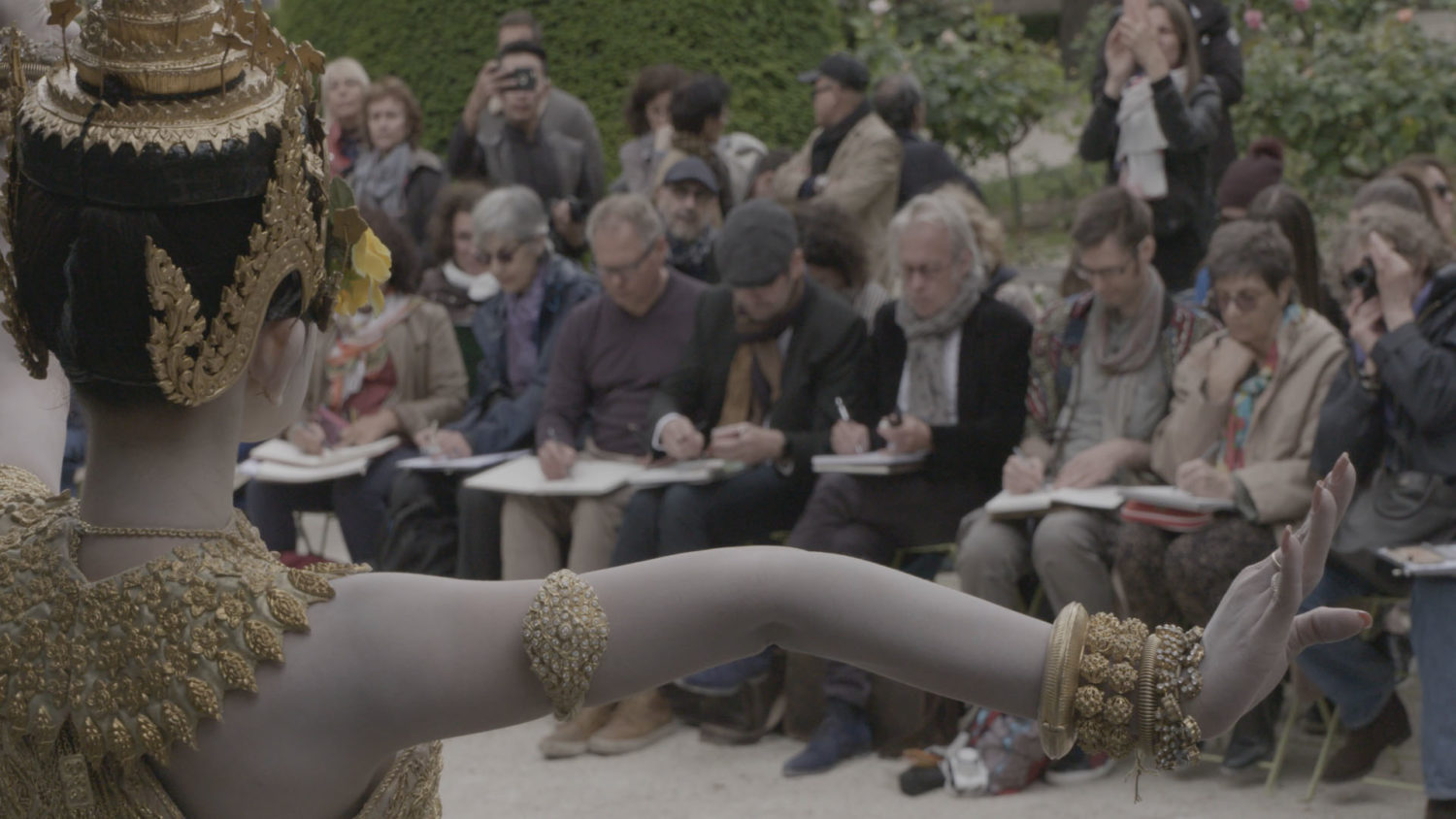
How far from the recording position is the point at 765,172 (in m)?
8.90

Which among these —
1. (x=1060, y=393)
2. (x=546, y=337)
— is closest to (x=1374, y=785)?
(x=1060, y=393)

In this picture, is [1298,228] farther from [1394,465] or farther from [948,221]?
[1394,465]

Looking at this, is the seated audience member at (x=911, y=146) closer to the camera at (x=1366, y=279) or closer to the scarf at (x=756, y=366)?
the scarf at (x=756, y=366)

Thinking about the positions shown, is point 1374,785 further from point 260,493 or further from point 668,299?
point 260,493

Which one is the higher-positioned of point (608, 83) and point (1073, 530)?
point (608, 83)

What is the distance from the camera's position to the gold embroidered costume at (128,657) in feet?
5.77

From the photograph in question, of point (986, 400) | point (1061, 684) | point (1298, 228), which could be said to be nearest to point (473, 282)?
point (986, 400)

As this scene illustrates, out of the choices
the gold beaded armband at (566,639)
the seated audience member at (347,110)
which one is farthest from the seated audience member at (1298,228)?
the seated audience member at (347,110)

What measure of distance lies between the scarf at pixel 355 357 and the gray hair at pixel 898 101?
2.50 m

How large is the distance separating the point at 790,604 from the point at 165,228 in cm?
70

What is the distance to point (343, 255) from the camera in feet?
6.35

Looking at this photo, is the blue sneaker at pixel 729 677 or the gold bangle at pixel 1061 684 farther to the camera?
the blue sneaker at pixel 729 677

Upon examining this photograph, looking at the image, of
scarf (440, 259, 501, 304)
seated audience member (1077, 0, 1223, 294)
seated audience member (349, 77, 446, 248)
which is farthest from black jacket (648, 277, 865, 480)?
seated audience member (349, 77, 446, 248)

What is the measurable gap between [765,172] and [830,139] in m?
0.53
